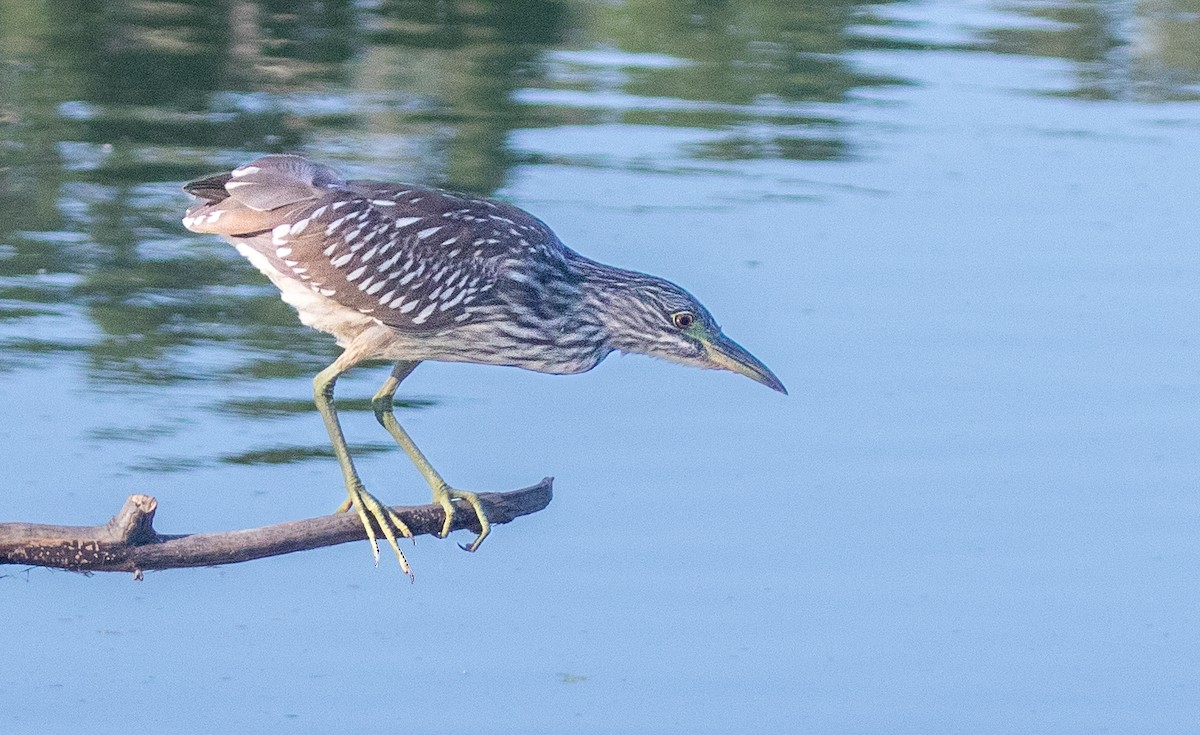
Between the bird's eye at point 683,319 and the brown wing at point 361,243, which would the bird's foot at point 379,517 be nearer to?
the brown wing at point 361,243

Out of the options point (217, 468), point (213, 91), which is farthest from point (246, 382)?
point (213, 91)

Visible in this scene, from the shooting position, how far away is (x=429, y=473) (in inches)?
250

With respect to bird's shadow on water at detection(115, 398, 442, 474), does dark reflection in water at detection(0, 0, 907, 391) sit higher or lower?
higher

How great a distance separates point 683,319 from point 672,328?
47mm

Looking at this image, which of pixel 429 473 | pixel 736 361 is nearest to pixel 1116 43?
pixel 736 361

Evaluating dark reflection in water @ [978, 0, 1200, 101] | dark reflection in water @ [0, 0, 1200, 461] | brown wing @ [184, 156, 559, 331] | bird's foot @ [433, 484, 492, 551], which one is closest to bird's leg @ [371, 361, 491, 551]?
bird's foot @ [433, 484, 492, 551]

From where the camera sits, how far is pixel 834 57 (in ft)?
56.6

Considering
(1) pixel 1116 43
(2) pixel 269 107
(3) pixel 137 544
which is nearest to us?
(3) pixel 137 544

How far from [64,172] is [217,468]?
492 cm

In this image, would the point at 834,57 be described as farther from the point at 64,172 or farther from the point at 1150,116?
the point at 64,172

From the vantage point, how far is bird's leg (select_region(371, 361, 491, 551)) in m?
6.11

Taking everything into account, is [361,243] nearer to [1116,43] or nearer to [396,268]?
[396,268]

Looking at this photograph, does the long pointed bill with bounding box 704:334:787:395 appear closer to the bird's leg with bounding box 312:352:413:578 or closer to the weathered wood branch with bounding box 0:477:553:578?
the bird's leg with bounding box 312:352:413:578

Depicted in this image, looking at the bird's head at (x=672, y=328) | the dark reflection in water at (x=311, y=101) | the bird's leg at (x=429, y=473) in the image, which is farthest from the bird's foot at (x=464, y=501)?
the dark reflection in water at (x=311, y=101)
